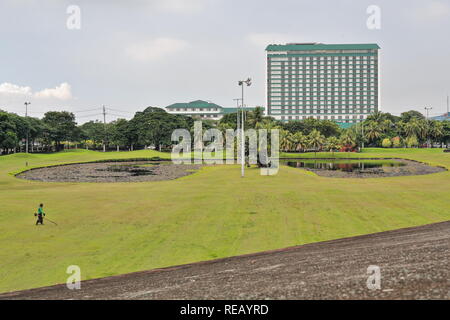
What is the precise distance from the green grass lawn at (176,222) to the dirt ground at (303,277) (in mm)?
3692

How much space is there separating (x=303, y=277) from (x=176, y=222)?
17466 mm

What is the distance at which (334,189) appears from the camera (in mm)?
46844

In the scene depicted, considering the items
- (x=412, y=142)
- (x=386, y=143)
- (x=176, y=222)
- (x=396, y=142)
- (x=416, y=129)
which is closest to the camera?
(x=176, y=222)

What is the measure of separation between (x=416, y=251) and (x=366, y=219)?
14.1 metres

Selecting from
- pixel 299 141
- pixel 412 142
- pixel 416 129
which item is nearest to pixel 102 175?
pixel 299 141

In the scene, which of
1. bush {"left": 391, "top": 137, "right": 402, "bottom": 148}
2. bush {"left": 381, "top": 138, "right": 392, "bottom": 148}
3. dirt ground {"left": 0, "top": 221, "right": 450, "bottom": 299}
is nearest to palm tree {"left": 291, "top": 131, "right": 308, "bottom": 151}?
bush {"left": 381, "top": 138, "right": 392, "bottom": 148}

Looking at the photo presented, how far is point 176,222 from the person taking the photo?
29.9m

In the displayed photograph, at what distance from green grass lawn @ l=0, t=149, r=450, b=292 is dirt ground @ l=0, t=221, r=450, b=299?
369cm

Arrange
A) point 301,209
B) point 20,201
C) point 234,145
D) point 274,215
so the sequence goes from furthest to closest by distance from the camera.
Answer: point 234,145
point 20,201
point 301,209
point 274,215

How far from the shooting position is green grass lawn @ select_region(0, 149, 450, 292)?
21031 millimetres

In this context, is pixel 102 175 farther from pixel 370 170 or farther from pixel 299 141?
pixel 299 141

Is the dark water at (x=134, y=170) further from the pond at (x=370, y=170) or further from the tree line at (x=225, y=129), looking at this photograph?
the tree line at (x=225, y=129)
